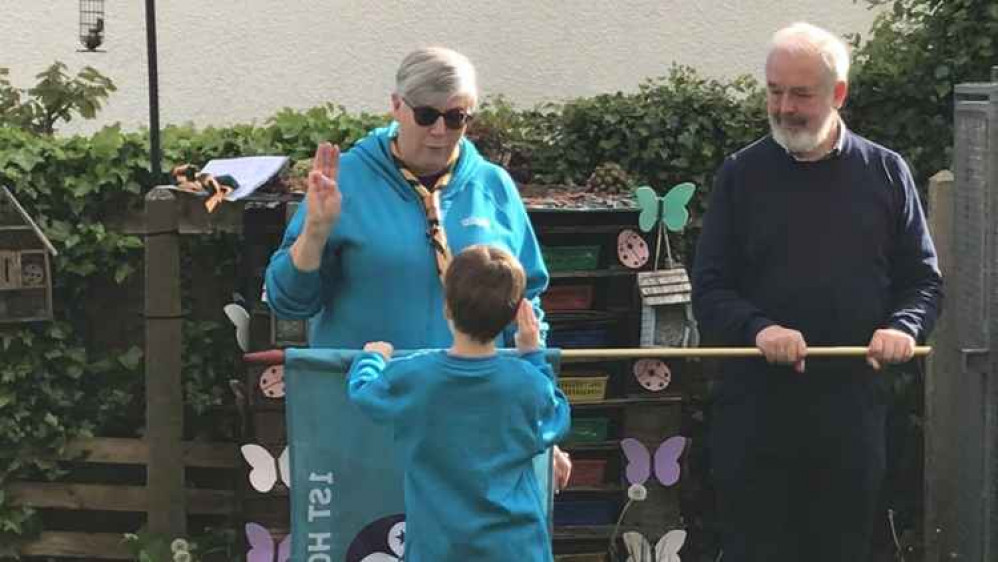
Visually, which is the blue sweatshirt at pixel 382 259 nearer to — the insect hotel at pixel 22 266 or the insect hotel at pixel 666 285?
the insect hotel at pixel 666 285

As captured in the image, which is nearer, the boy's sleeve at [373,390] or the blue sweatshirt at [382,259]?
the boy's sleeve at [373,390]

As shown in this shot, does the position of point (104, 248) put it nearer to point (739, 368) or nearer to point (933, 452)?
point (739, 368)

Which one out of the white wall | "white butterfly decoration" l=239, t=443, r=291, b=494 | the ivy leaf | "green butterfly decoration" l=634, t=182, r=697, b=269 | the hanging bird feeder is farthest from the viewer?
the white wall

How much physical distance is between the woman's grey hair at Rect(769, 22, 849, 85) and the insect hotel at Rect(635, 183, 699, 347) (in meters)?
1.26

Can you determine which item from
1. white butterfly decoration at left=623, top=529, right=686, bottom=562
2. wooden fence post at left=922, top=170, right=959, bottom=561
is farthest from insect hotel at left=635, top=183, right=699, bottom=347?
wooden fence post at left=922, top=170, right=959, bottom=561

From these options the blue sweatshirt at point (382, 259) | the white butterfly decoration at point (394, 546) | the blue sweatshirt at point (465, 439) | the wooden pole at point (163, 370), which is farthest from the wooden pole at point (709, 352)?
the wooden pole at point (163, 370)

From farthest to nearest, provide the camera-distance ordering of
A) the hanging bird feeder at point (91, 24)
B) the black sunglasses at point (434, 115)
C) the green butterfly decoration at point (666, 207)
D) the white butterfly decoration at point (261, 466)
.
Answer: the hanging bird feeder at point (91, 24) < the green butterfly decoration at point (666, 207) < the white butterfly decoration at point (261, 466) < the black sunglasses at point (434, 115)

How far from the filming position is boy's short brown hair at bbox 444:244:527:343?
11.2 ft

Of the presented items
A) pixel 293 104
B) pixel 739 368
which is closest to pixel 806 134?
pixel 739 368

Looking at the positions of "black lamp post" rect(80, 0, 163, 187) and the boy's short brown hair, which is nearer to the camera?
the boy's short brown hair

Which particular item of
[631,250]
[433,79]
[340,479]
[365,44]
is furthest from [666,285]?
[365,44]

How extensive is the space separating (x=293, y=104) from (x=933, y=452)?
355cm

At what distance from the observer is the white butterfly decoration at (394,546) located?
396 cm

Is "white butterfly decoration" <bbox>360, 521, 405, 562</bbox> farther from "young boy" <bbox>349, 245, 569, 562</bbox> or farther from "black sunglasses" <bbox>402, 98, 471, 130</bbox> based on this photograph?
"black sunglasses" <bbox>402, 98, 471, 130</bbox>
